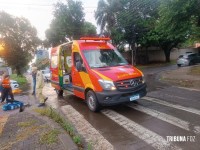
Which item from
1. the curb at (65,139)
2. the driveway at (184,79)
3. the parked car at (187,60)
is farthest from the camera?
the parked car at (187,60)

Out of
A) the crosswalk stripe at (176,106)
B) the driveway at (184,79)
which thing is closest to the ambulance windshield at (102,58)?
the crosswalk stripe at (176,106)

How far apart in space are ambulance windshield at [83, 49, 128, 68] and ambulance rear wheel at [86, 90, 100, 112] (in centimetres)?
99

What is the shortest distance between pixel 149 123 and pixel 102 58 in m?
3.24

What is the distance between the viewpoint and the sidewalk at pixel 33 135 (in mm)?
4621

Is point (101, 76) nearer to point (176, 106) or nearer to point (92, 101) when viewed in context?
point (92, 101)

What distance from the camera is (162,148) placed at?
434cm

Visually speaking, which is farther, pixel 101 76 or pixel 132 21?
pixel 132 21

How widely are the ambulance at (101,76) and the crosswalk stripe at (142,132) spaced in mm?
496

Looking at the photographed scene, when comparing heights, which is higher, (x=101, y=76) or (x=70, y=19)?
(x=70, y=19)

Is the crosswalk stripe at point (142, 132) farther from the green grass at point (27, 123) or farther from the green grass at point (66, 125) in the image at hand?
the green grass at point (27, 123)

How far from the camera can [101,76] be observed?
6.94 meters

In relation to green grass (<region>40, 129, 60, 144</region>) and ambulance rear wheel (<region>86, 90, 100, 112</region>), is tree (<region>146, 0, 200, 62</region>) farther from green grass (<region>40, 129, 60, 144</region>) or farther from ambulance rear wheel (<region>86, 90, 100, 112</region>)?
green grass (<region>40, 129, 60, 144</region>)

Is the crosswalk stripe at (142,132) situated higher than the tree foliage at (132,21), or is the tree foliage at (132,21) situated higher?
the tree foliage at (132,21)
